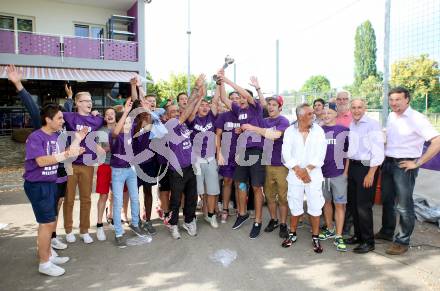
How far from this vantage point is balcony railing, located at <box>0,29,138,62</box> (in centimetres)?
1427

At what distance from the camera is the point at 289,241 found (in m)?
4.77

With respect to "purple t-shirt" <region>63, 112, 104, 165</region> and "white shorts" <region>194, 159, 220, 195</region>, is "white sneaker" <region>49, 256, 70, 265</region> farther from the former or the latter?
"white shorts" <region>194, 159, 220, 195</region>

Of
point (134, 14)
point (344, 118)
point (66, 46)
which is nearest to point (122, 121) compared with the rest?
point (344, 118)

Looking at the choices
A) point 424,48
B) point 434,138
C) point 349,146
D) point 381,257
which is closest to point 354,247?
point 381,257

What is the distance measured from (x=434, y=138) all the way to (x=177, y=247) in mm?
3427

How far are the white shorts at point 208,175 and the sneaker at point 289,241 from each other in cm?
137

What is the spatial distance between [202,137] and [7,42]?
1253 cm

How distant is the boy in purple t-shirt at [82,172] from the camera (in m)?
4.76

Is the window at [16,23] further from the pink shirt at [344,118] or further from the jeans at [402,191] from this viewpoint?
the jeans at [402,191]

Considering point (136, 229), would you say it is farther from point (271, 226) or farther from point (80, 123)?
point (271, 226)

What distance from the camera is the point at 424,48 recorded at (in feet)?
29.6

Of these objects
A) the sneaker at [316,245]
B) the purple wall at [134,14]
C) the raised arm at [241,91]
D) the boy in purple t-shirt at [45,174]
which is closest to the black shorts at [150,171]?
the boy in purple t-shirt at [45,174]

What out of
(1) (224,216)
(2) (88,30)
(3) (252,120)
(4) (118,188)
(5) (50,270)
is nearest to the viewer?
(5) (50,270)

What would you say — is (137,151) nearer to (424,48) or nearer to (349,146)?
(349,146)
